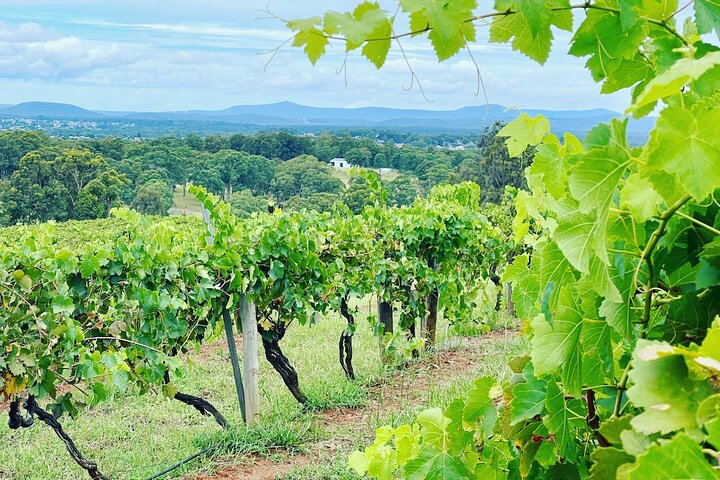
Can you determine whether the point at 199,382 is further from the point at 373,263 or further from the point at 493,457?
the point at 493,457

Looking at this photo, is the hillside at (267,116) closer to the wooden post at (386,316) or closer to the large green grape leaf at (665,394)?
Result: the wooden post at (386,316)

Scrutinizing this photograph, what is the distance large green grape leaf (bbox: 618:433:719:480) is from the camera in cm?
51

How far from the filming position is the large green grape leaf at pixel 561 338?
1.03 meters

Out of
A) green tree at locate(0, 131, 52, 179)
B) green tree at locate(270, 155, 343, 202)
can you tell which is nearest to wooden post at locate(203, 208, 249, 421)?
green tree at locate(270, 155, 343, 202)

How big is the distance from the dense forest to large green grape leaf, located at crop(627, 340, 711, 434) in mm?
52631

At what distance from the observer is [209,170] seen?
74250 millimetres

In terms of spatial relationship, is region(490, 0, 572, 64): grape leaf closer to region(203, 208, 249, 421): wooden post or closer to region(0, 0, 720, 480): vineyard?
region(0, 0, 720, 480): vineyard

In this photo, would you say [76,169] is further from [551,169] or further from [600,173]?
[600,173]

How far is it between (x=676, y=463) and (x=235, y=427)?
19.3 ft

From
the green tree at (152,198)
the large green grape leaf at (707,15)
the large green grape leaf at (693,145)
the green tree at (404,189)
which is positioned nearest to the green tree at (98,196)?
the green tree at (152,198)

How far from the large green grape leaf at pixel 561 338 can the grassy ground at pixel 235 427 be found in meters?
4.03

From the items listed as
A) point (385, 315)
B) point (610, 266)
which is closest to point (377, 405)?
point (385, 315)

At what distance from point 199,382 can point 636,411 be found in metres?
7.81

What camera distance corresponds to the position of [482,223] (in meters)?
10.0
